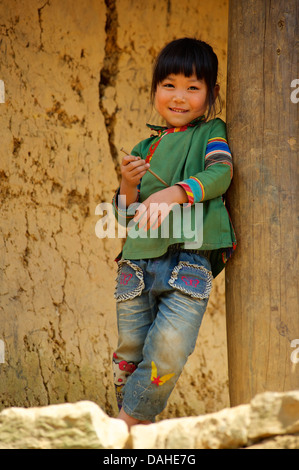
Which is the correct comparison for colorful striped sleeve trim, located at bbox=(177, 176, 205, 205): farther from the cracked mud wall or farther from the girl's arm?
the cracked mud wall

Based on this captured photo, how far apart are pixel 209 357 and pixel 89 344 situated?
677 millimetres

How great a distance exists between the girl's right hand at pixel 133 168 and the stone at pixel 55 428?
0.89 m

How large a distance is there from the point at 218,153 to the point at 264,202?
238 millimetres

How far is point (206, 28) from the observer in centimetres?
372

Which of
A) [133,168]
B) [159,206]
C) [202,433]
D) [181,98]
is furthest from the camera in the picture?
[181,98]

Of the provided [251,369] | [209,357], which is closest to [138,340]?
[251,369]

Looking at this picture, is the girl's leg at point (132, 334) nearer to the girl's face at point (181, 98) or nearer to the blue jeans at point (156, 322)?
the blue jeans at point (156, 322)

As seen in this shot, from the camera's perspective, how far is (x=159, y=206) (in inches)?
89.2

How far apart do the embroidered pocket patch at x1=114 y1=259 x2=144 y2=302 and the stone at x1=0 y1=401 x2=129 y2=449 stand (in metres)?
0.72

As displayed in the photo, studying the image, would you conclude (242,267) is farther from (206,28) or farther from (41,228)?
(206,28)

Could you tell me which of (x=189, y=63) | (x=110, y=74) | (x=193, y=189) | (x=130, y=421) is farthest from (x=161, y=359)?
(x=110, y=74)

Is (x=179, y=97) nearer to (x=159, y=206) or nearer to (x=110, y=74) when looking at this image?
(x=159, y=206)

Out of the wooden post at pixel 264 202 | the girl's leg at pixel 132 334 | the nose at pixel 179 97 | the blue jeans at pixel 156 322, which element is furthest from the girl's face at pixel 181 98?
the girl's leg at pixel 132 334

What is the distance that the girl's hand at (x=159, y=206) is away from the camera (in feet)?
7.43
